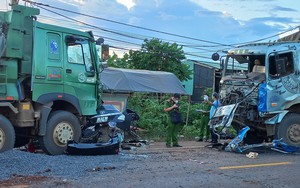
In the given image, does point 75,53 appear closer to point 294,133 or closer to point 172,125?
point 172,125

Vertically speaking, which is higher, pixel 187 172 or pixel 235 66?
pixel 235 66

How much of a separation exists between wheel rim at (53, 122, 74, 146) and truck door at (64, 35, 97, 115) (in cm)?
63

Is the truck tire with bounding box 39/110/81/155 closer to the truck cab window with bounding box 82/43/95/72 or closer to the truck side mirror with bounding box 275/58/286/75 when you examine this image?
the truck cab window with bounding box 82/43/95/72

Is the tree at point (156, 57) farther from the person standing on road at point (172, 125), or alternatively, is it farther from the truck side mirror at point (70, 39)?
the truck side mirror at point (70, 39)

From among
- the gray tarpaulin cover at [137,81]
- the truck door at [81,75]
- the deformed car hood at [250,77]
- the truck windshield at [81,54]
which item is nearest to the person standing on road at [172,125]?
the deformed car hood at [250,77]

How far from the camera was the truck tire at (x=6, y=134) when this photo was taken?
29.1 ft

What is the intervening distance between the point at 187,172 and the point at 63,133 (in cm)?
340

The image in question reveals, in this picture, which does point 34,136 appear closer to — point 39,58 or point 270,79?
point 39,58

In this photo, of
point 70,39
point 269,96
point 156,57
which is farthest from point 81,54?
point 156,57

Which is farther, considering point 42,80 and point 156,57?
point 156,57

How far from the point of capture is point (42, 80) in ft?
31.3

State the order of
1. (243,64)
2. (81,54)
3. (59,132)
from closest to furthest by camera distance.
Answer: (59,132) → (81,54) → (243,64)

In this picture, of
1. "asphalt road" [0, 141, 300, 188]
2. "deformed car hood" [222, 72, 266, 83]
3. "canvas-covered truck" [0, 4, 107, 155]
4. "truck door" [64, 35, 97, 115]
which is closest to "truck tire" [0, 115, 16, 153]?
"canvas-covered truck" [0, 4, 107, 155]

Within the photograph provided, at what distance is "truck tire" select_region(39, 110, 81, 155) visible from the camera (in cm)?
963
